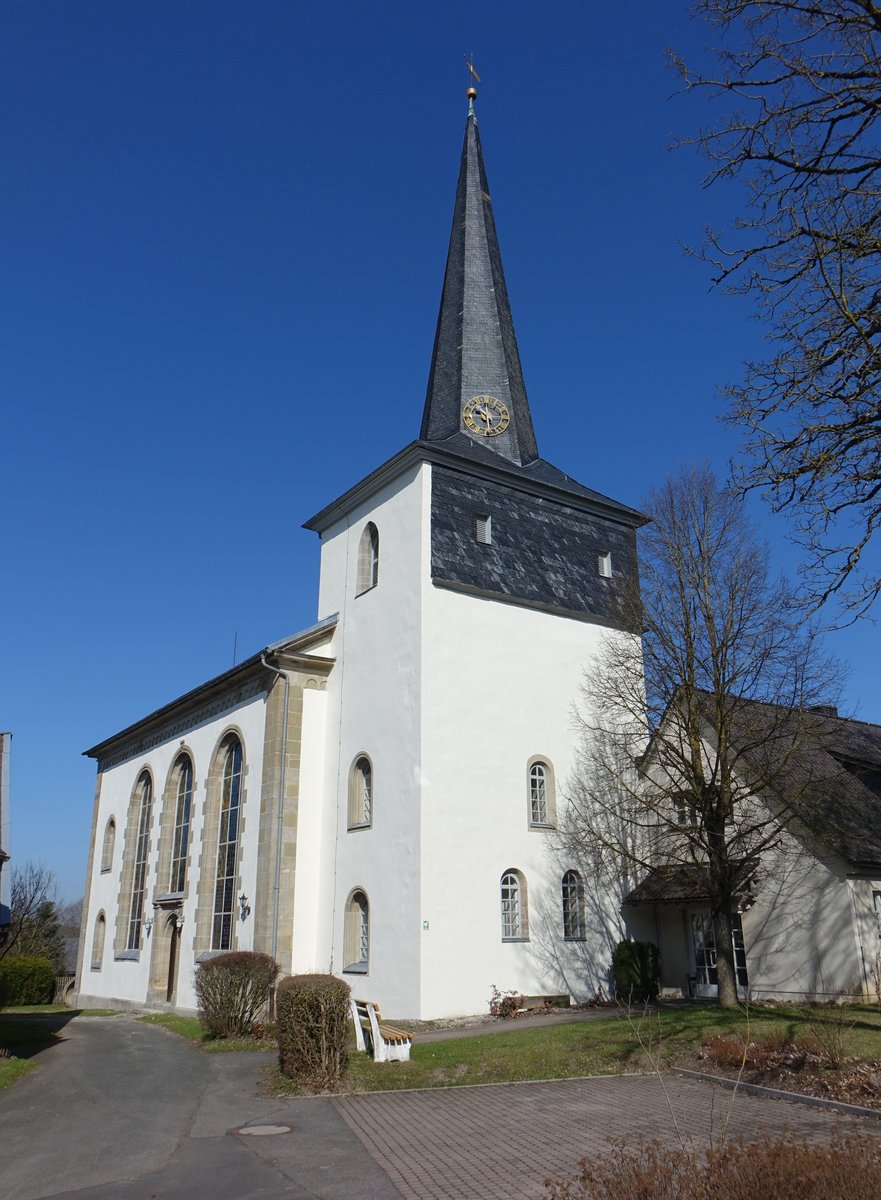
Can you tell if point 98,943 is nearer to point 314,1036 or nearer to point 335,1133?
point 314,1036

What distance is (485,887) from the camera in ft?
63.4

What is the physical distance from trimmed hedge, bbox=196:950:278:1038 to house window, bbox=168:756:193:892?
899 centimetres

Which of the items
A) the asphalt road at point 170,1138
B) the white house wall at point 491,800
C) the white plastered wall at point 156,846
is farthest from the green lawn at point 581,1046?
the white plastered wall at point 156,846

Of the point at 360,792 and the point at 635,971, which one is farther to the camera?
the point at 360,792

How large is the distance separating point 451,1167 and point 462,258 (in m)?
24.7

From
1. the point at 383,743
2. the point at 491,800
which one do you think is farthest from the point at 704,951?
the point at 383,743

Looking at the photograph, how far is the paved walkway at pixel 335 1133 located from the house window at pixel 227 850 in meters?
9.52

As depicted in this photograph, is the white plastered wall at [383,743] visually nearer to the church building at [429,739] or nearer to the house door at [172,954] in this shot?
the church building at [429,739]

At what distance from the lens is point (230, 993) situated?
1747 cm

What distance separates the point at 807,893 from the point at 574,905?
16.2 feet

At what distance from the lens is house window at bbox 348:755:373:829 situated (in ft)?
68.6

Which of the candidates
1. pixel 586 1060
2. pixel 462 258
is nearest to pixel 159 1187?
pixel 586 1060

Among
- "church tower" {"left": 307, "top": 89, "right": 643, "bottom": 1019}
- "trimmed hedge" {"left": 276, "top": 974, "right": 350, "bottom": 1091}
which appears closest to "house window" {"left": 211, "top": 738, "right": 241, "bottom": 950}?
"church tower" {"left": 307, "top": 89, "right": 643, "bottom": 1019}

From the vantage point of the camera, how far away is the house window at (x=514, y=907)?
19.8 meters
